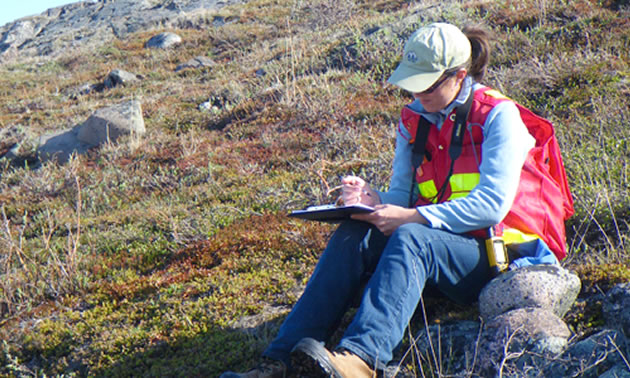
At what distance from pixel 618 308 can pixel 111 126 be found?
988 centimetres

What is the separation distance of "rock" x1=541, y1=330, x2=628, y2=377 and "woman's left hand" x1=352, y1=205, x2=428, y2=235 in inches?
38.3

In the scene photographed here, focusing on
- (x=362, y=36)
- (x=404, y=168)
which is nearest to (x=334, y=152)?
(x=404, y=168)

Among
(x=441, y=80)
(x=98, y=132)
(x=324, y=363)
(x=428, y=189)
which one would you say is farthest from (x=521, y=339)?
(x=98, y=132)

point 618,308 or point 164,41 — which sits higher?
point 618,308

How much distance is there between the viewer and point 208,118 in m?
11.3

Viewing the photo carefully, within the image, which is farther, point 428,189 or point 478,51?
point 428,189

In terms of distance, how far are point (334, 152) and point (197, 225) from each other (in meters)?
2.24

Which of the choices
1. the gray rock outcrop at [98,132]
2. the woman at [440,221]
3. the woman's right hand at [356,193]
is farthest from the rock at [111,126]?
the woman at [440,221]

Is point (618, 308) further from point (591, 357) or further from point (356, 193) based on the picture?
point (356, 193)

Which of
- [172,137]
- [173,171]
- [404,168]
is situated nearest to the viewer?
[404,168]

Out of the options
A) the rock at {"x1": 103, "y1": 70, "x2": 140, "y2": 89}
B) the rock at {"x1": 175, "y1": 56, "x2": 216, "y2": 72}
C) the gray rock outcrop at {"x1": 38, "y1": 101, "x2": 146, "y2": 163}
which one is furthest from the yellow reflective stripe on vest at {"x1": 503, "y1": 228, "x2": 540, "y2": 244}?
the rock at {"x1": 103, "y1": 70, "x2": 140, "y2": 89}

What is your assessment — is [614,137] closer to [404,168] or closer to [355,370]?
[404,168]

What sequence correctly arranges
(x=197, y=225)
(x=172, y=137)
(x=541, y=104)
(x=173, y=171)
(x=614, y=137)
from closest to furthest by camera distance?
(x=614, y=137), (x=197, y=225), (x=541, y=104), (x=173, y=171), (x=172, y=137)

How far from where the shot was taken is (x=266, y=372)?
3.03 metres
